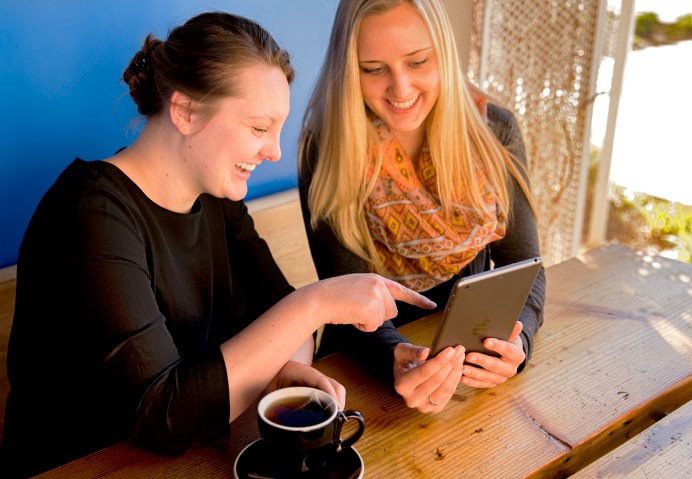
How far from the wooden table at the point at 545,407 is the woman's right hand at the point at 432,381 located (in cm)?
2

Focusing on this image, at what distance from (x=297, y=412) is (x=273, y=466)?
67 mm

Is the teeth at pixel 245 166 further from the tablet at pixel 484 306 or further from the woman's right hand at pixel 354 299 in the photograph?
the tablet at pixel 484 306

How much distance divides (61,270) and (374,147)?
2.51 ft

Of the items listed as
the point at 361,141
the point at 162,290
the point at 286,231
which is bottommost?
the point at 286,231

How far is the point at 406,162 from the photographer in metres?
1.52

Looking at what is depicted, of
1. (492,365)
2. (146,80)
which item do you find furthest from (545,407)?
(146,80)

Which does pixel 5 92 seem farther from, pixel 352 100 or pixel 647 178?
pixel 647 178

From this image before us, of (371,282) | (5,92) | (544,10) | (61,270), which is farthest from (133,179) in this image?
(544,10)

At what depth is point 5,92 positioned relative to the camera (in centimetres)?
144

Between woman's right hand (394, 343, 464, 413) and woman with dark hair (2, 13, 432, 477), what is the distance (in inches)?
3.8

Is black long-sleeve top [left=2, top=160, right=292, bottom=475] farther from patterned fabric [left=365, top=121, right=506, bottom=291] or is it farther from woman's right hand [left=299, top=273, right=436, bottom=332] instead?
patterned fabric [left=365, top=121, right=506, bottom=291]

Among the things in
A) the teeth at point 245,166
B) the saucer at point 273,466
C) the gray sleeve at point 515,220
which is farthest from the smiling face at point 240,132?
the gray sleeve at point 515,220

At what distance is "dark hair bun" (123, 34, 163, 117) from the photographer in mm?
1144

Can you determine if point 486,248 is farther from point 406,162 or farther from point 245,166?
point 245,166
